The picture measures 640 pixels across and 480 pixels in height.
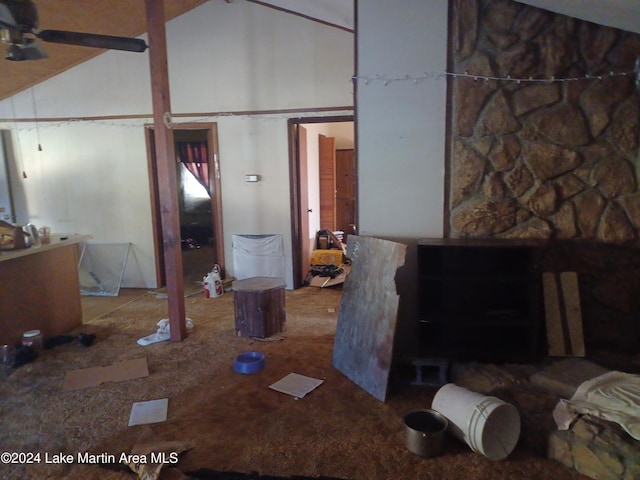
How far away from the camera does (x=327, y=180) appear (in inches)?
267

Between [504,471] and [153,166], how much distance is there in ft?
15.5

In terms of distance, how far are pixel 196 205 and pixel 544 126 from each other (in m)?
7.29

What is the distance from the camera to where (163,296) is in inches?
198

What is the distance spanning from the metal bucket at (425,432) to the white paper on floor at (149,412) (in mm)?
1355

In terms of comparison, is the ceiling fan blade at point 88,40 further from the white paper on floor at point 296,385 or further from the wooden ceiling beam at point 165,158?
the white paper on floor at point 296,385

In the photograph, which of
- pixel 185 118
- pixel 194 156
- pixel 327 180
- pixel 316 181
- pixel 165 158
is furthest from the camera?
pixel 194 156

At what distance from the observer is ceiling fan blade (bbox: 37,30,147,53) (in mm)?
2697

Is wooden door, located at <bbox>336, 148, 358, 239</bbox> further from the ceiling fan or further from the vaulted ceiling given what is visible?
the ceiling fan

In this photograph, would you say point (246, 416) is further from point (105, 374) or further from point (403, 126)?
point (403, 126)

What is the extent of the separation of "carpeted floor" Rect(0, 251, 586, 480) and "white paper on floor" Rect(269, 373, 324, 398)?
0.05 metres

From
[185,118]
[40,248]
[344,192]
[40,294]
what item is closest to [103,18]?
[185,118]

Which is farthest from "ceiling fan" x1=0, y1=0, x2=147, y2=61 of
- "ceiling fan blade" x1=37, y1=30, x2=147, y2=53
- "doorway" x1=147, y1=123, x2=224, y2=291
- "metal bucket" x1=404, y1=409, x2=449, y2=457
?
"metal bucket" x1=404, y1=409, x2=449, y2=457

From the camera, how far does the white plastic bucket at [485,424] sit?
6.48 feet

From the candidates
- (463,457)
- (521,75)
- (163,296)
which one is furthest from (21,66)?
(463,457)
